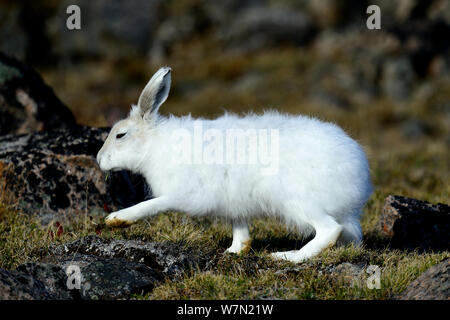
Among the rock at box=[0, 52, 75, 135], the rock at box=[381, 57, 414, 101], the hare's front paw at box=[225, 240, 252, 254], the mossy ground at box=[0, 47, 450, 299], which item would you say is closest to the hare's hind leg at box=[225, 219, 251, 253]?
the hare's front paw at box=[225, 240, 252, 254]

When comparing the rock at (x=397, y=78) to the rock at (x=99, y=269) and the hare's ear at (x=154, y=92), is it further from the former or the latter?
the rock at (x=99, y=269)

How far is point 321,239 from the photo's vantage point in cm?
475

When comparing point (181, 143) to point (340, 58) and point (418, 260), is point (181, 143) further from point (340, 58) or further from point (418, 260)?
point (340, 58)

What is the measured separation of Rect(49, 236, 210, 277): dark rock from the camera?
442cm

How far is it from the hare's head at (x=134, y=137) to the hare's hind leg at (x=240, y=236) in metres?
1.02

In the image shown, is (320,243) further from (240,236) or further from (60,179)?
(60,179)

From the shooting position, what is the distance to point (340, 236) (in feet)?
16.6

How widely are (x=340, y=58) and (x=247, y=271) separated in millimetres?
16026

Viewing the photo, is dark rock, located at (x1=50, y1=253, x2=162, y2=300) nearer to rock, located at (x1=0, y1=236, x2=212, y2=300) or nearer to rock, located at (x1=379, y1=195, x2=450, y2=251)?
rock, located at (x1=0, y1=236, x2=212, y2=300)

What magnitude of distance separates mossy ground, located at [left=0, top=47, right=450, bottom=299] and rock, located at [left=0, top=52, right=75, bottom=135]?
1.10 m

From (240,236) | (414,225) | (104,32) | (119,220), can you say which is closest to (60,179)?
(119,220)
